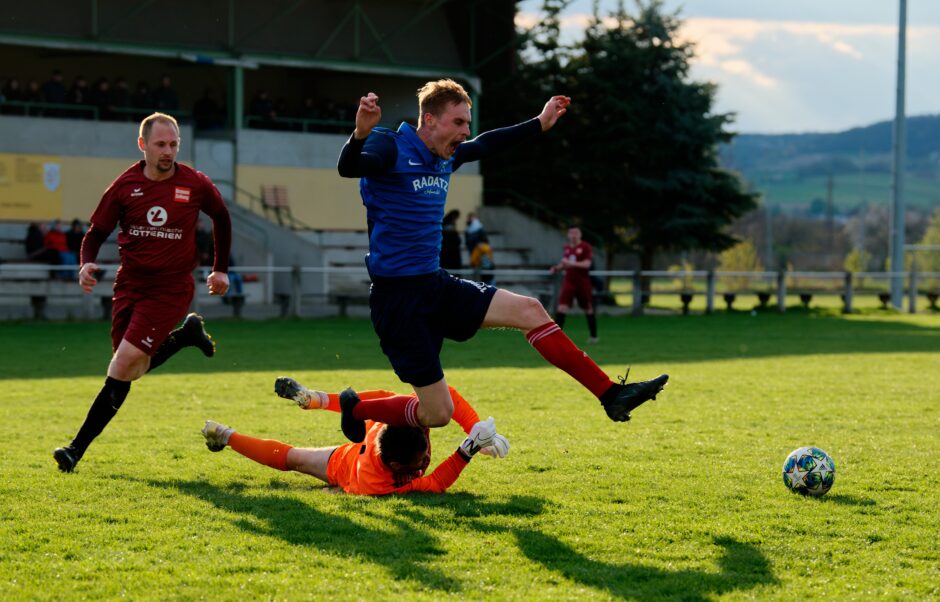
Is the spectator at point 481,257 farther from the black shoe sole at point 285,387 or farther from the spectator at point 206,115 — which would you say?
the black shoe sole at point 285,387

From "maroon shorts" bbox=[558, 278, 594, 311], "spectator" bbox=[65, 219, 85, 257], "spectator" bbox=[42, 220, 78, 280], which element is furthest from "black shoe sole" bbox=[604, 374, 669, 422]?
"spectator" bbox=[65, 219, 85, 257]

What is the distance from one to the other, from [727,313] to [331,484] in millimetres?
23362

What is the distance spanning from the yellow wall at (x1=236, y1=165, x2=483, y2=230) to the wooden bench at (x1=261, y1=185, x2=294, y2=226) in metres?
0.13

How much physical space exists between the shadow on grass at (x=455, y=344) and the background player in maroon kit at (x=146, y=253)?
650 cm

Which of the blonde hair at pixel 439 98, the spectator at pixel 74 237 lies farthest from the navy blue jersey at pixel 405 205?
the spectator at pixel 74 237

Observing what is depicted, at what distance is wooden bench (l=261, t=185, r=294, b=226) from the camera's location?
31.0 metres

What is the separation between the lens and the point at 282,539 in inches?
228

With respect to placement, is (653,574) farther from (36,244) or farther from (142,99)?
(142,99)

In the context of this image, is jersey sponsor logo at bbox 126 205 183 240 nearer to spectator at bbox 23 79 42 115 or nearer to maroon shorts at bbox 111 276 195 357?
maroon shorts at bbox 111 276 195 357

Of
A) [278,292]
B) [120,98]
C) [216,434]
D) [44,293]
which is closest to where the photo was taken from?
[216,434]

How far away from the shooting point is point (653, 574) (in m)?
5.17

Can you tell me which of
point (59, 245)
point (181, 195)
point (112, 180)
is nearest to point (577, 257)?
→ point (59, 245)

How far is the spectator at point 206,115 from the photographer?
3136 cm

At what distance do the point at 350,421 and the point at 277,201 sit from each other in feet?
82.6
